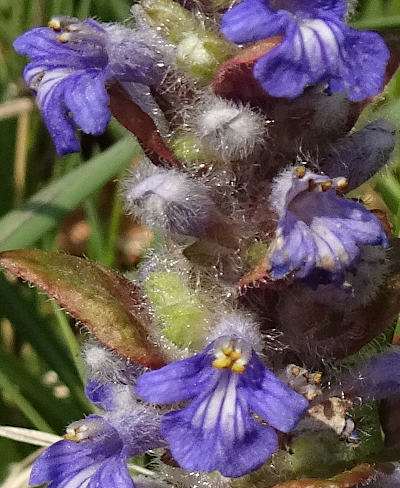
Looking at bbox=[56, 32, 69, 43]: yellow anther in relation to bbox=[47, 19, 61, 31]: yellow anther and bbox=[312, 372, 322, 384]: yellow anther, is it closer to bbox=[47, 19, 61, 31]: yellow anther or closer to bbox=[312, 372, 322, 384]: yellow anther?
bbox=[47, 19, 61, 31]: yellow anther

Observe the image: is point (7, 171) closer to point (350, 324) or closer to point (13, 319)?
point (13, 319)

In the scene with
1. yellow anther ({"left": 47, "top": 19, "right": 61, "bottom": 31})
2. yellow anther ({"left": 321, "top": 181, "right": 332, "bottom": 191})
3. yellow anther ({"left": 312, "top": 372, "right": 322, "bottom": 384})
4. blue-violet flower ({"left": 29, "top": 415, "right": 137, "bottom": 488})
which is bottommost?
blue-violet flower ({"left": 29, "top": 415, "right": 137, "bottom": 488})

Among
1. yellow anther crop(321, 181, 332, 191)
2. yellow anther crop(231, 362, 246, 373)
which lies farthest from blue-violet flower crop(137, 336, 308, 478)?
yellow anther crop(321, 181, 332, 191)

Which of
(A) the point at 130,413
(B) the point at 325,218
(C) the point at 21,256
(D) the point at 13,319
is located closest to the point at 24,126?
(D) the point at 13,319

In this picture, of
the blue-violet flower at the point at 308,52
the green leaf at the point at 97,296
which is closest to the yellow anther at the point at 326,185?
the blue-violet flower at the point at 308,52

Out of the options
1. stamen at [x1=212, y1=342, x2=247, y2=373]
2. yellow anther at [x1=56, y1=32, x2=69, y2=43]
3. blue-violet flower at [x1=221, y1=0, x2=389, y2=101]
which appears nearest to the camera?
blue-violet flower at [x1=221, y1=0, x2=389, y2=101]

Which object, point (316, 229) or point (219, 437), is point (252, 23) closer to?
point (316, 229)

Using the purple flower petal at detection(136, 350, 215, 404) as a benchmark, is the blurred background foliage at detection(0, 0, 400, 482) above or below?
below

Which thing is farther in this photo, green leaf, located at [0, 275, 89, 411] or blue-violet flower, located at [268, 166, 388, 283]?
green leaf, located at [0, 275, 89, 411]
